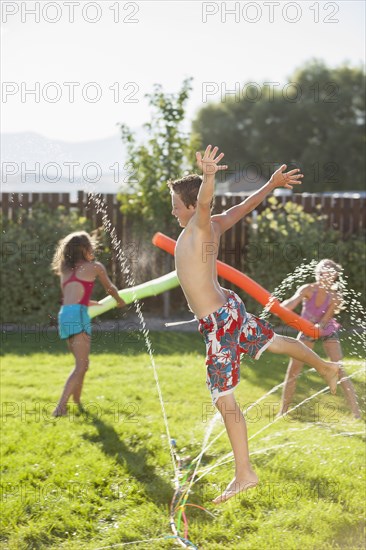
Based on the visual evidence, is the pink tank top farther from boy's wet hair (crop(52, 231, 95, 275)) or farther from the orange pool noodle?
the orange pool noodle

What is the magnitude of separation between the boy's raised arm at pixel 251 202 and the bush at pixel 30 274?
6.68m

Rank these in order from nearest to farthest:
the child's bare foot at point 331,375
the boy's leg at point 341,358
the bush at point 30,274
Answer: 1. the child's bare foot at point 331,375
2. the boy's leg at point 341,358
3. the bush at point 30,274

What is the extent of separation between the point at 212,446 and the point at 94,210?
23.2 feet

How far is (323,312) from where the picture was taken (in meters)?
5.85

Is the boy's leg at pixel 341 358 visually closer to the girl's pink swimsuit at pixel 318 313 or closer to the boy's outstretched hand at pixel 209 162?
the girl's pink swimsuit at pixel 318 313

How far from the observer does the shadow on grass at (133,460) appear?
4199 mm

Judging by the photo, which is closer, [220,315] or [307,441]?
[220,315]

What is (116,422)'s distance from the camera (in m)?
5.66

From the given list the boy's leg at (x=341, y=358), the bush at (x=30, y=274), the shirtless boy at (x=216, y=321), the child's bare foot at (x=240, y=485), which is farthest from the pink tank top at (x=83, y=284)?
the bush at (x=30, y=274)

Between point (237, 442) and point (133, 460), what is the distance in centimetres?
156

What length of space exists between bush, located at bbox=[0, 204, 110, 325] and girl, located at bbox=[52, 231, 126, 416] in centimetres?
389

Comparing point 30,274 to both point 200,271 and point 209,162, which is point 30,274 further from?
point 209,162

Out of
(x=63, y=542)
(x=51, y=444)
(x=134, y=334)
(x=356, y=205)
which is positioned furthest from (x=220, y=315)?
(x=356, y=205)

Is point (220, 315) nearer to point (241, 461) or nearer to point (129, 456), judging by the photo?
point (241, 461)
